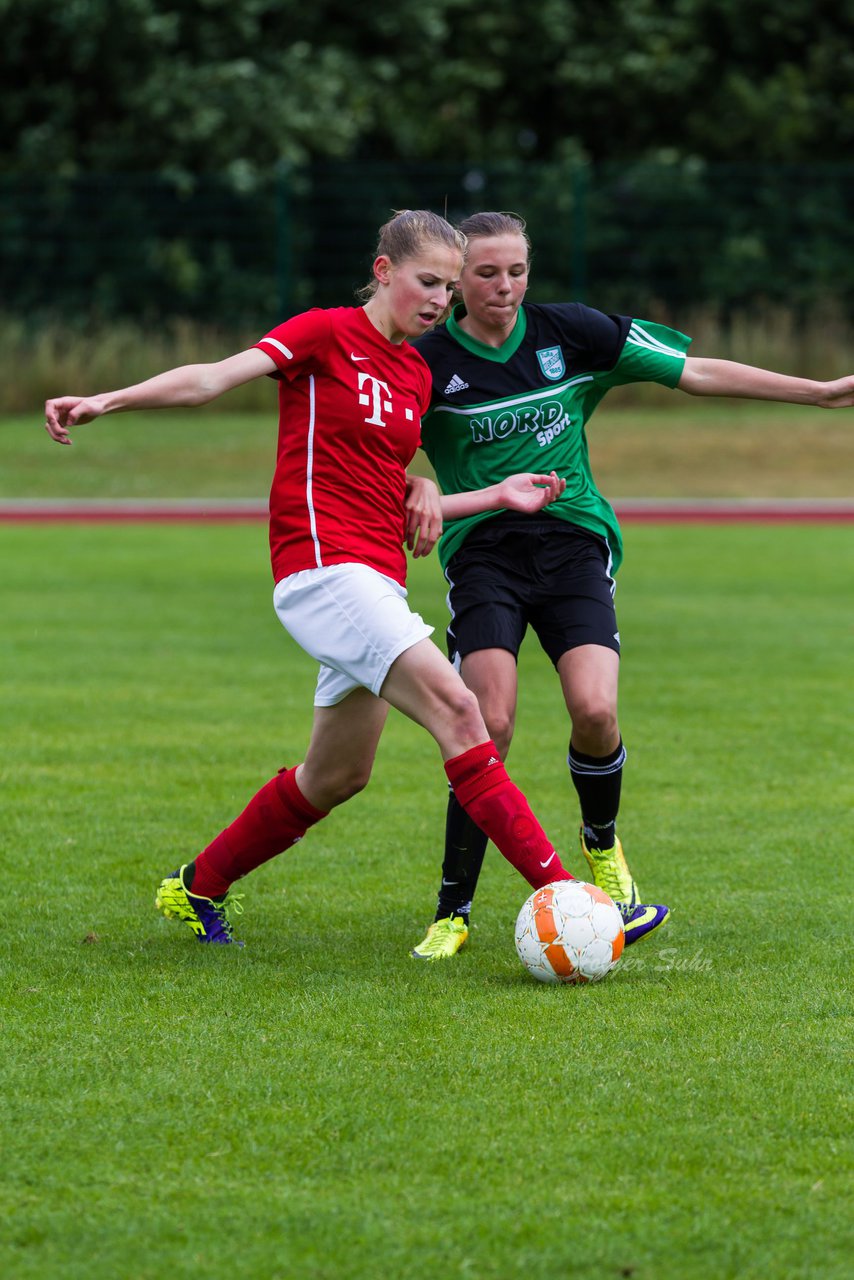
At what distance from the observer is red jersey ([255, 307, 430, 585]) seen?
4941 millimetres

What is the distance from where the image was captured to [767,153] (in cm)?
3219

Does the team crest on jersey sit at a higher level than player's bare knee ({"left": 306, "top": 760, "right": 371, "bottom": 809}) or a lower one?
higher

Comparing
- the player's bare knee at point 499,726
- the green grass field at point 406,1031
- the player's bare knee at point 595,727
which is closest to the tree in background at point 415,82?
the green grass field at point 406,1031

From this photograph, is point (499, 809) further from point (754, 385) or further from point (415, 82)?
point (415, 82)

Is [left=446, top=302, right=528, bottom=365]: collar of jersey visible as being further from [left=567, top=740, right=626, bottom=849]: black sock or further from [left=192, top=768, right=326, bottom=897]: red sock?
[left=192, top=768, right=326, bottom=897]: red sock

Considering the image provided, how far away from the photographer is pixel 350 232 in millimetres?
27281

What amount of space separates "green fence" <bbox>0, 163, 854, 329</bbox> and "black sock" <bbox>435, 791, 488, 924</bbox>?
2228 centimetres

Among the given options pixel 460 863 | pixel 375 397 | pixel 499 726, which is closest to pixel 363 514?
pixel 375 397

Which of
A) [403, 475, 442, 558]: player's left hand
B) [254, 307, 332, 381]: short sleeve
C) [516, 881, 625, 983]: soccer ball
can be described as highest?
[254, 307, 332, 381]: short sleeve

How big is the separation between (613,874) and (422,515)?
1327 millimetres

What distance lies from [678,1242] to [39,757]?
5266 mm

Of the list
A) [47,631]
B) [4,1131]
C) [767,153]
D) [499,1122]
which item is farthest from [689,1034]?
[767,153]

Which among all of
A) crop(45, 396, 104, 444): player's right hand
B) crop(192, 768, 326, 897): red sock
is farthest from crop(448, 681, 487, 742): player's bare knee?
crop(45, 396, 104, 444): player's right hand

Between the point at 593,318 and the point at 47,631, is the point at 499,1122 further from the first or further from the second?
the point at 47,631
